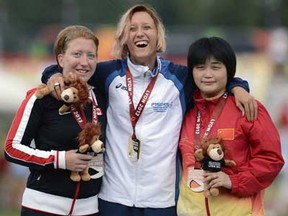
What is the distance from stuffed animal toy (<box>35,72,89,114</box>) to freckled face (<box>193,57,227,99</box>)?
2.42 feet

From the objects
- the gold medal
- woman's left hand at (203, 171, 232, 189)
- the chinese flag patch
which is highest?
the chinese flag patch

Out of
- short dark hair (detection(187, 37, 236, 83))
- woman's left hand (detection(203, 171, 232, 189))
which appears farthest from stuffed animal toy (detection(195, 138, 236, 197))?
short dark hair (detection(187, 37, 236, 83))

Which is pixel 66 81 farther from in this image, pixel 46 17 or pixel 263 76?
pixel 46 17

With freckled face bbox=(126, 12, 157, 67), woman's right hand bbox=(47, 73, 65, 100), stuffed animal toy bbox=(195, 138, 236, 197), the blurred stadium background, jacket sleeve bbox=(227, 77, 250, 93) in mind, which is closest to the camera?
stuffed animal toy bbox=(195, 138, 236, 197)

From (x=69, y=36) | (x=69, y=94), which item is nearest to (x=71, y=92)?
(x=69, y=94)

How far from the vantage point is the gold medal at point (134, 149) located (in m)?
5.48

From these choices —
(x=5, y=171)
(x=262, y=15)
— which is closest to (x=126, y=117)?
(x=5, y=171)

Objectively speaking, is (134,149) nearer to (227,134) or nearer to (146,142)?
(146,142)

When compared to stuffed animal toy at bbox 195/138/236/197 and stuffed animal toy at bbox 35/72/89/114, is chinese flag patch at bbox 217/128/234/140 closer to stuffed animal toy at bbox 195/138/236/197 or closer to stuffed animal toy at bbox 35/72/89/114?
stuffed animal toy at bbox 195/138/236/197

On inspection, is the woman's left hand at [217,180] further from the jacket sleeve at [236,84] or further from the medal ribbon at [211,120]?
the jacket sleeve at [236,84]

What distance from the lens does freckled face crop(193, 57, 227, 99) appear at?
5.38m

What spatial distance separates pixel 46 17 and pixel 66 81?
190ft

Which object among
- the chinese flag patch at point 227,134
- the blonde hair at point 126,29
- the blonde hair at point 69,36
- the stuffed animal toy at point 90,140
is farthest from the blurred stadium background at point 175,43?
the chinese flag patch at point 227,134

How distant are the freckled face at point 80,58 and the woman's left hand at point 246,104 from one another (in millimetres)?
939
